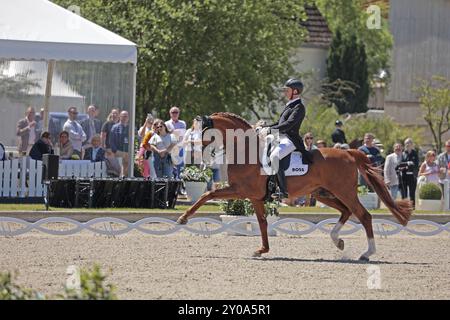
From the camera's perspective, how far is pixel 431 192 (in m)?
24.5

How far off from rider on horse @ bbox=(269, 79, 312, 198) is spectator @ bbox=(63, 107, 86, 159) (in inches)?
361

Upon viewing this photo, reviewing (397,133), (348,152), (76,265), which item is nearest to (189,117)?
(397,133)

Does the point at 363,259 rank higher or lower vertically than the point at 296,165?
lower

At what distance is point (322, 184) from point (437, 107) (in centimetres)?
2903

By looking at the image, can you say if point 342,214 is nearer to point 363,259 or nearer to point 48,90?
point 363,259

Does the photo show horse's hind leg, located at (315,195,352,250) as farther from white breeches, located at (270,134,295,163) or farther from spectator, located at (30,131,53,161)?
spectator, located at (30,131,53,161)

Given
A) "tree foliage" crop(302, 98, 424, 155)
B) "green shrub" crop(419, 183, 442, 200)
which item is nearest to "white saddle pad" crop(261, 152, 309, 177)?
"green shrub" crop(419, 183, 442, 200)

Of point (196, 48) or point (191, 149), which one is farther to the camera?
point (196, 48)

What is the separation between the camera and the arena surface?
36.5ft

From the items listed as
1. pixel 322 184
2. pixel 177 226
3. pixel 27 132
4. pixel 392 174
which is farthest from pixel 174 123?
pixel 322 184

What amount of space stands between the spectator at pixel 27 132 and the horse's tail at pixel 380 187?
32.6ft

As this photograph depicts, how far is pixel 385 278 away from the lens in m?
12.6

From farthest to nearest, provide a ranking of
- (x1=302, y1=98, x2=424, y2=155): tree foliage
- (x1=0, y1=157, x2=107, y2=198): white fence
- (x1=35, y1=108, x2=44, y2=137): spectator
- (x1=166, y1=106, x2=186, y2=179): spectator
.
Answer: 1. (x1=302, y1=98, x2=424, y2=155): tree foliage
2. (x1=35, y1=108, x2=44, y2=137): spectator
3. (x1=166, y1=106, x2=186, y2=179): spectator
4. (x1=0, y1=157, x2=107, y2=198): white fence

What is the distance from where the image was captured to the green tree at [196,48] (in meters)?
30.8
